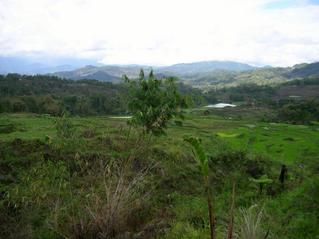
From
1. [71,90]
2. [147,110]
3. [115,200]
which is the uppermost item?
[147,110]

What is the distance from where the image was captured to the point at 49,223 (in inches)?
383

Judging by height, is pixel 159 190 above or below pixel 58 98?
above

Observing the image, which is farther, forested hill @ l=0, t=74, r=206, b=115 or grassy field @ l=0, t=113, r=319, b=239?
forested hill @ l=0, t=74, r=206, b=115

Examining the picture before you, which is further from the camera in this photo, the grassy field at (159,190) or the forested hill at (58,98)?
the forested hill at (58,98)

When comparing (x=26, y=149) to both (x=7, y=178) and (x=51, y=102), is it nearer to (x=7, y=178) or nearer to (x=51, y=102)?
(x=7, y=178)

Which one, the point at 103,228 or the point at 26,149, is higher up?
the point at 103,228

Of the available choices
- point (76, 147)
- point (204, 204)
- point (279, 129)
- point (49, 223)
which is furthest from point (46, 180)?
point (279, 129)

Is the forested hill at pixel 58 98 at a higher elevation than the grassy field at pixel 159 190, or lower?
lower

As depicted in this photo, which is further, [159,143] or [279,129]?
[279,129]

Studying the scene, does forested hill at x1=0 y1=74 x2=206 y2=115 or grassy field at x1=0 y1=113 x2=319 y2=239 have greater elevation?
grassy field at x1=0 y1=113 x2=319 y2=239

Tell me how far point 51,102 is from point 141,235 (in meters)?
68.7

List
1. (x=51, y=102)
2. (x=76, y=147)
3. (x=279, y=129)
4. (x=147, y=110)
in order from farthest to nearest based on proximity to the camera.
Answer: (x=51, y=102), (x=279, y=129), (x=76, y=147), (x=147, y=110)

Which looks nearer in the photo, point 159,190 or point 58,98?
point 159,190

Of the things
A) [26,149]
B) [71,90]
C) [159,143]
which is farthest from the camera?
[71,90]
